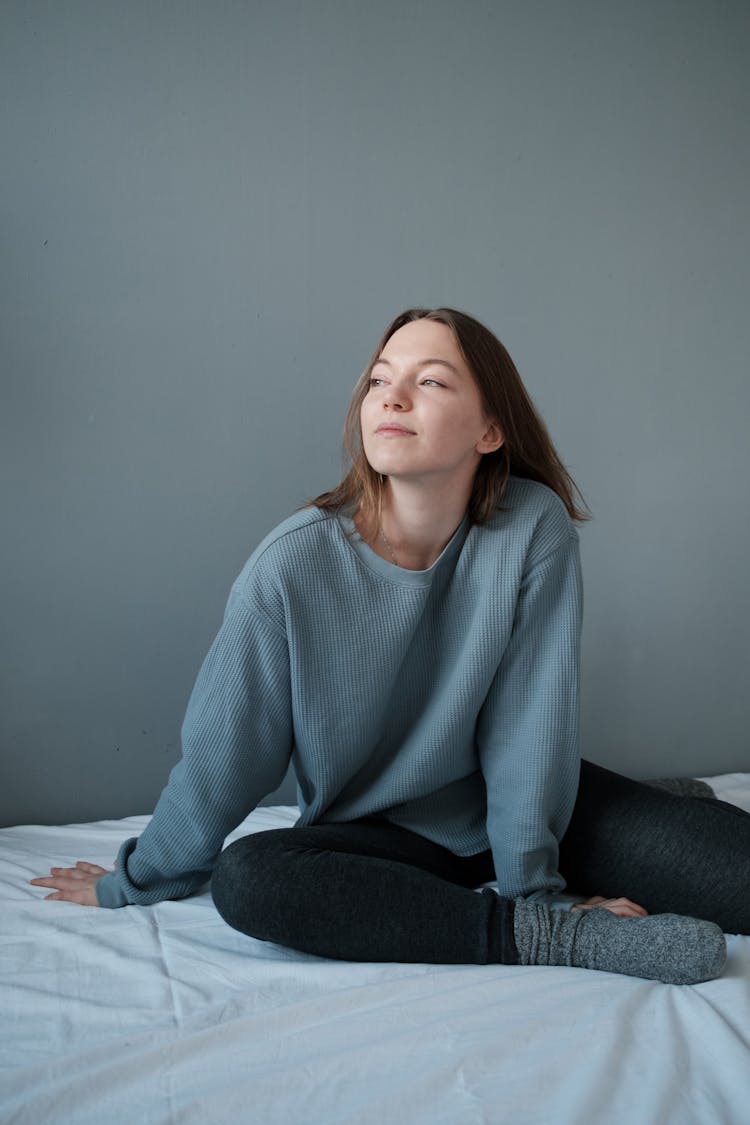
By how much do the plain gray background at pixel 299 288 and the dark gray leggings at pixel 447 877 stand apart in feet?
1.96

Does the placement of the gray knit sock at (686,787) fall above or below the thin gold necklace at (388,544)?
below

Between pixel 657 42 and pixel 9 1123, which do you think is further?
pixel 657 42

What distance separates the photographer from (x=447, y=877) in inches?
51.2

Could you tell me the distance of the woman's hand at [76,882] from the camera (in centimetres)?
124

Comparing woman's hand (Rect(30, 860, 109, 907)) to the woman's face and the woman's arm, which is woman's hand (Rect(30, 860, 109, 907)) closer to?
the woman's arm

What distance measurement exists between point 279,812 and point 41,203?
1048mm

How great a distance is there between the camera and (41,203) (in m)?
1.53

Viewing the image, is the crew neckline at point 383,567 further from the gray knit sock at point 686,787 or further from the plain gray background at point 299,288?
the gray knit sock at point 686,787

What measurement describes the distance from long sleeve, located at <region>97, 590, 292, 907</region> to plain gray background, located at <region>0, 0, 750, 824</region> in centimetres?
50

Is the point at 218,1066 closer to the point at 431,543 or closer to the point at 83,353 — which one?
the point at 431,543

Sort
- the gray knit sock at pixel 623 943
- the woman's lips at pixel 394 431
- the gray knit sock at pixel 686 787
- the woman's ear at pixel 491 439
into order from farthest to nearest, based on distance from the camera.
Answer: the gray knit sock at pixel 686 787, the woman's ear at pixel 491 439, the woman's lips at pixel 394 431, the gray knit sock at pixel 623 943

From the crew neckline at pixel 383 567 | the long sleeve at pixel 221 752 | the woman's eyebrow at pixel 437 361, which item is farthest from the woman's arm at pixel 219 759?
the woman's eyebrow at pixel 437 361

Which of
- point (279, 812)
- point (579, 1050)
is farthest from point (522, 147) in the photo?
point (579, 1050)

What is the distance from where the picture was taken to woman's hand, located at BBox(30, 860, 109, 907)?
4.07ft
